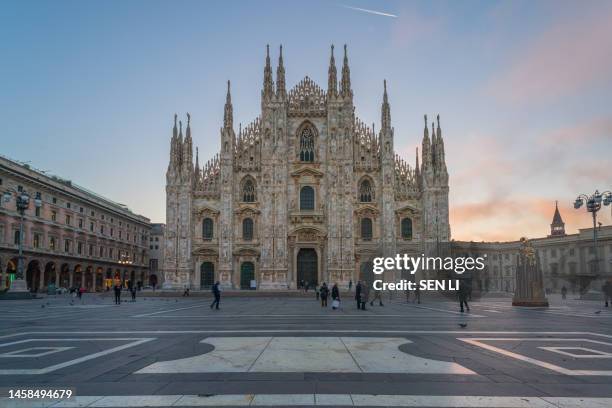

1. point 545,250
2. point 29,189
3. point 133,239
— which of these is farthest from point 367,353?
point 133,239

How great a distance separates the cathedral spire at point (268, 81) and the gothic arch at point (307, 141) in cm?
476

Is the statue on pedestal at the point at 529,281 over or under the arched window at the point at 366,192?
under

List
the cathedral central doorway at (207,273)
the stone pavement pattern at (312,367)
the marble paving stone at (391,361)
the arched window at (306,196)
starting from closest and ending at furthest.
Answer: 1. the stone pavement pattern at (312,367)
2. the marble paving stone at (391,361)
3. the cathedral central doorway at (207,273)
4. the arched window at (306,196)

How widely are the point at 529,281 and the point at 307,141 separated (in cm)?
2980

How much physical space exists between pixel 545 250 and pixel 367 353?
5856cm

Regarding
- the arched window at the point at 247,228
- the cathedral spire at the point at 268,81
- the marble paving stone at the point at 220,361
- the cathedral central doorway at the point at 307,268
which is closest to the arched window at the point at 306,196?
the cathedral central doorway at the point at 307,268

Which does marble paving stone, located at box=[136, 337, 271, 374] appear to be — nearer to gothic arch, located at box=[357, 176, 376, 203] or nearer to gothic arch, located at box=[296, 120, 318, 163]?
gothic arch, located at box=[357, 176, 376, 203]

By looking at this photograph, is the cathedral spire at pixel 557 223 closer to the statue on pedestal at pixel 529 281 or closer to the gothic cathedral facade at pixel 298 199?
the gothic cathedral facade at pixel 298 199

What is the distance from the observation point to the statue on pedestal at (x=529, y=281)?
27594 mm

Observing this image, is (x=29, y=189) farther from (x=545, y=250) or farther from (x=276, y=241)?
(x=545, y=250)

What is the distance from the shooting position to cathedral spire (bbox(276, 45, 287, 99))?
170ft

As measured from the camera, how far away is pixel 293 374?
7746 millimetres

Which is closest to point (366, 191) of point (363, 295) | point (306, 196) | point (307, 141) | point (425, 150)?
point (306, 196)

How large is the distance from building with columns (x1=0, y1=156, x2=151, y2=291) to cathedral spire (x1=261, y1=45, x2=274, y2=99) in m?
23.5
